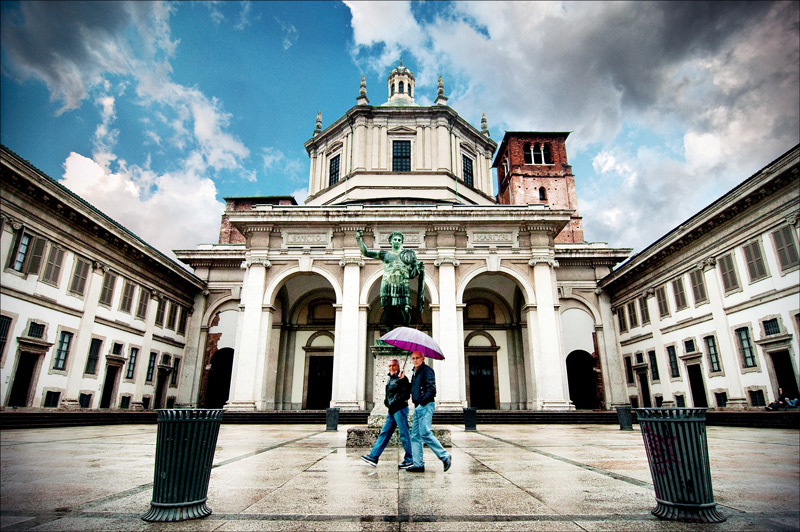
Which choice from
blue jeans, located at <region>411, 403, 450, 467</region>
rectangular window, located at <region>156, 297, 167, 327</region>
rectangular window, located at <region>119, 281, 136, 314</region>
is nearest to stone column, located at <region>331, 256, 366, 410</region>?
rectangular window, located at <region>156, 297, 167, 327</region>

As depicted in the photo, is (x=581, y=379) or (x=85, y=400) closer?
(x=85, y=400)

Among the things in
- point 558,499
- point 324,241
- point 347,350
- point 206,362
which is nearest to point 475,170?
point 324,241

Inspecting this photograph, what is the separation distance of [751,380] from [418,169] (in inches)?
882

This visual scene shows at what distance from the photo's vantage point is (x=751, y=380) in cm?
1853

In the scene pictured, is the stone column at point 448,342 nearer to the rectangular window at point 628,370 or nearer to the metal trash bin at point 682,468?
the rectangular window at point 628,370

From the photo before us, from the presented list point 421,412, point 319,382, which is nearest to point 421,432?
point 421,412

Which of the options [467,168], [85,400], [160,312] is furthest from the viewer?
[467,168]

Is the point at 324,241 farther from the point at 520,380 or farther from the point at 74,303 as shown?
the point at 520,380

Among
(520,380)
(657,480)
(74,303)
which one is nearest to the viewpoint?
(657,480)

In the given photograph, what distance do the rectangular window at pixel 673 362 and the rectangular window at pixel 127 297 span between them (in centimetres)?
2817

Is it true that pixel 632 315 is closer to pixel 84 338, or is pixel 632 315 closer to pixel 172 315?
pixel 172 315

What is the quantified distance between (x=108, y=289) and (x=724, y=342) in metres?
28.1

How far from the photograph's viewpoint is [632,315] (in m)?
27.8

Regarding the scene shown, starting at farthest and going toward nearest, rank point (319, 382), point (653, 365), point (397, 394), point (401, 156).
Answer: point (401, 156) < point (319, 382) < point (653, 365) < point (397, 394)
